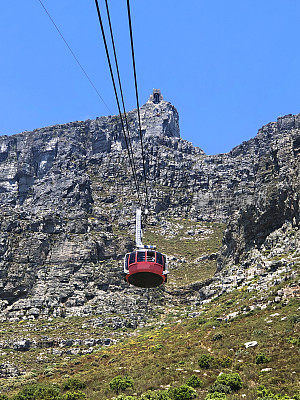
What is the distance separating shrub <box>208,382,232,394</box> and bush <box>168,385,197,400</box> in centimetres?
131

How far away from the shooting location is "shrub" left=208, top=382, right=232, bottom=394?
89.0ft

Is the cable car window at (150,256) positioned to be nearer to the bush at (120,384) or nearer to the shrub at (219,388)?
the bush at (120,384)

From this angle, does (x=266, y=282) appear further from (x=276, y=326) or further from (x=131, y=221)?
(x=131, y=221)

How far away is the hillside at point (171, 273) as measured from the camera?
42.8 m

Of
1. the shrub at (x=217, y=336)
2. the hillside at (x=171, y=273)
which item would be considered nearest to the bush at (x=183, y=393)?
the hillside at (x=171, y=273)

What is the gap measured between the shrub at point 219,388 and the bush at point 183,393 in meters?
1.31

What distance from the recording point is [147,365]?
44.3m

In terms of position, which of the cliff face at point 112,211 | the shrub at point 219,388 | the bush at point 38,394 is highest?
the cliff face at point 112,211

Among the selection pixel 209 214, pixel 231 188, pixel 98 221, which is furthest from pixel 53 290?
pixel 231 188

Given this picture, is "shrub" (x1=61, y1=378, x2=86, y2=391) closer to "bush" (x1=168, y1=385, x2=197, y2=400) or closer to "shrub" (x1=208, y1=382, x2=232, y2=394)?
"bush" (x1=168, y1=385, x2=197, y2=400)

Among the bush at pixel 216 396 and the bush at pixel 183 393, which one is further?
the bush at pixel 183 393

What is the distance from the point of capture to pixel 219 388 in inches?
1089

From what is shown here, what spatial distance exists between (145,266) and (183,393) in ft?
40.8

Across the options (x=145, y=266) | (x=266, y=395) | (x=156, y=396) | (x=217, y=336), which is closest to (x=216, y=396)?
(x=266, y=395)
